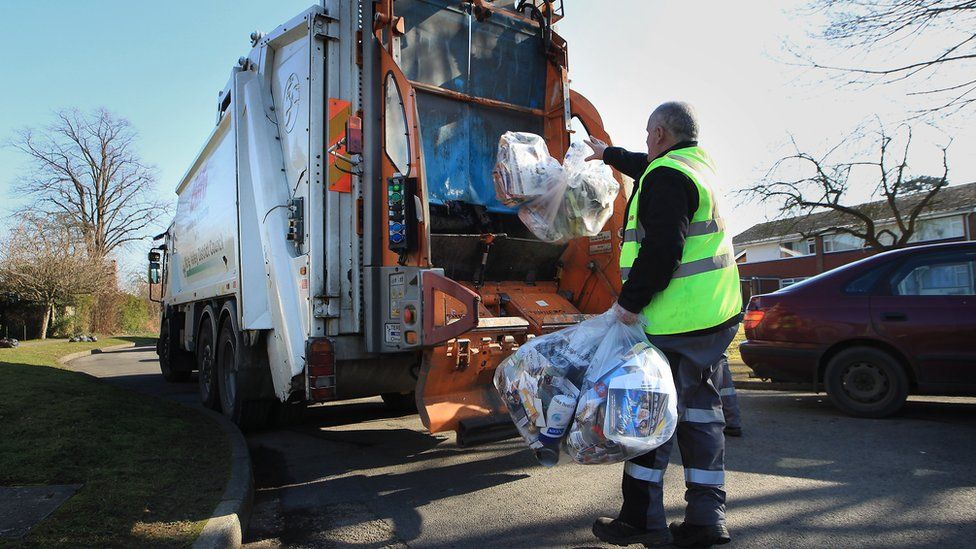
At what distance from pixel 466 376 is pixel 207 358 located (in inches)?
158

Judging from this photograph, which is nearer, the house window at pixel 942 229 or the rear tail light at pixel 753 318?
the rear tail light at pixel 753 318

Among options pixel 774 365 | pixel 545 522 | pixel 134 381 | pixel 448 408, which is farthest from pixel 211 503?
pixel 134 381

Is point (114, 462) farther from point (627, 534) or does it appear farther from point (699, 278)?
point (699, 278)

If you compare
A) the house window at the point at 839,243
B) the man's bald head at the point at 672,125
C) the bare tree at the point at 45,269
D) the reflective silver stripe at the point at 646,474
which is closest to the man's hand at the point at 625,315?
the reflective silver stripe at the point at 646,474

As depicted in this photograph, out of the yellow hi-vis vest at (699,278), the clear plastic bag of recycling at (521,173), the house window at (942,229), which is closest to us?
the yellow hi-vis vest at (699,278)

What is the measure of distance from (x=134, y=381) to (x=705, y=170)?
37.8 ft

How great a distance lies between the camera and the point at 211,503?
11.2ft

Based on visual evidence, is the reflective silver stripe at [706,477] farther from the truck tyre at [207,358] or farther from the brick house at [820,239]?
the brick house at [820,239]

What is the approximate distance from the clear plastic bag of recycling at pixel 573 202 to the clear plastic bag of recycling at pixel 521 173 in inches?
2.2

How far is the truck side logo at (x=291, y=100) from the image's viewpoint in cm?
472

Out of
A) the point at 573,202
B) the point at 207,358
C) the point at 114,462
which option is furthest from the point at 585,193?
the point at 207,358

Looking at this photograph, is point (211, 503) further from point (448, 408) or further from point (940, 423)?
point (940, 423)

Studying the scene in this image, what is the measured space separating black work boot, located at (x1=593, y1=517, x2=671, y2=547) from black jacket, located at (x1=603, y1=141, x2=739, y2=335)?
914mm

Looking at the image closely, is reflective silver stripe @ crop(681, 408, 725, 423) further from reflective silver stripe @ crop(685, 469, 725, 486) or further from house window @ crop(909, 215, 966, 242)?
house window @ crop(909, 215, 966, 242)
